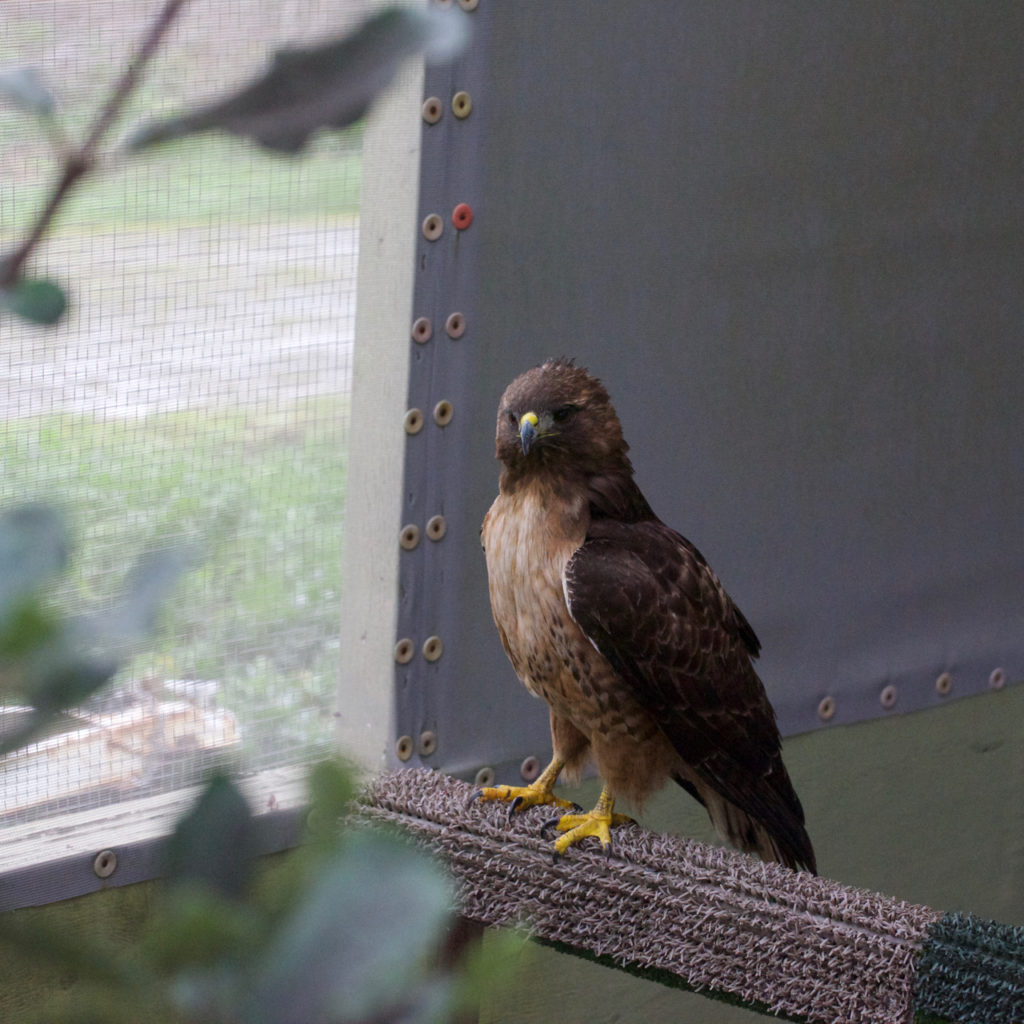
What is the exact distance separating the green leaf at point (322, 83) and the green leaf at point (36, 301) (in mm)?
38

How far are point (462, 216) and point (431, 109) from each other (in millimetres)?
166

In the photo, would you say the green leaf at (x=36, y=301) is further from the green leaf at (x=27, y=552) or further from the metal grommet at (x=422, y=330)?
the metal grommet at (x=422, y=330)

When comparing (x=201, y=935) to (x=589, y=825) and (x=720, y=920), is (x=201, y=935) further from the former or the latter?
(x=589, y=825)

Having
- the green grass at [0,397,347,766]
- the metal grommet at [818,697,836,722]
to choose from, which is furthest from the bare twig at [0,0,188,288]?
the metal grommet at [818,697,836,722]

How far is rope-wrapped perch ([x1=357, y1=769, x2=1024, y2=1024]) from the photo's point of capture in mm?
1235

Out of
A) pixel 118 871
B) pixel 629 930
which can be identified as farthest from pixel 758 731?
pixel 118 871

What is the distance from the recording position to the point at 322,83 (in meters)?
0.24

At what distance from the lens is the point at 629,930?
146 centimetres

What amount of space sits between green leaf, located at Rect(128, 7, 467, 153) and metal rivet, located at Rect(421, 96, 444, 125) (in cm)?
175

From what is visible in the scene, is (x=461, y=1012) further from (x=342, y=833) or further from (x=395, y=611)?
(x=395, y=611)

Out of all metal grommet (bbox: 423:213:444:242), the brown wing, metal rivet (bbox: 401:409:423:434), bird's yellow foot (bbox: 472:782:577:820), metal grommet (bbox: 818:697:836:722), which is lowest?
metal grommet (bbox: 818:697:836:722)

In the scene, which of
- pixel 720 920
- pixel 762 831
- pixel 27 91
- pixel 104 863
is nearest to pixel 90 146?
pixel 27 91

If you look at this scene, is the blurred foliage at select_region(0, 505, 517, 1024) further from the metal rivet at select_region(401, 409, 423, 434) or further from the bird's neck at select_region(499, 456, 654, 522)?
the metal rivet at select_region(401, 409, 423, 434)

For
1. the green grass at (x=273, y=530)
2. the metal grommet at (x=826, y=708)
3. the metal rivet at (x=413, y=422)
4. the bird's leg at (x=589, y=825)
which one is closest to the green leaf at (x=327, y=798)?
the green grass at (x=273, y=530)
